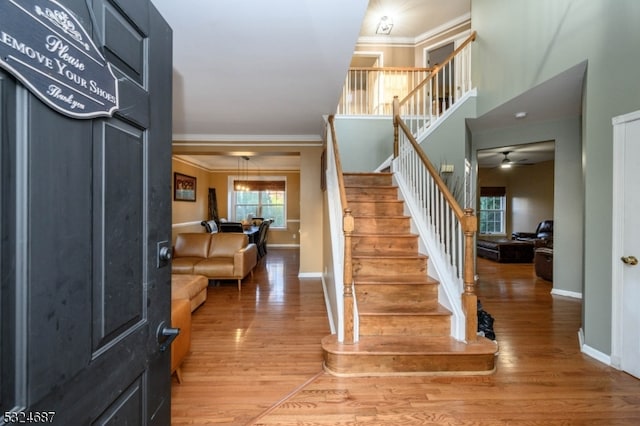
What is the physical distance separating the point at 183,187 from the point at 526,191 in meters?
9.55

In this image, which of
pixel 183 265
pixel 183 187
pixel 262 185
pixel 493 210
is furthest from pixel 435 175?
pixel 493 210

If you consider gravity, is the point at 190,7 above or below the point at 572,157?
above

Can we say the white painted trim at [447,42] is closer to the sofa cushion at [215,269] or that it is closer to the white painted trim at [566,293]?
the white painted trim at [566,293]

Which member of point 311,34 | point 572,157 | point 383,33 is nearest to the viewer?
point 311,34

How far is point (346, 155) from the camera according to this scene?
5156mm

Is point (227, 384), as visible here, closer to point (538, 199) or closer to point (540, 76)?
point (540, 76)

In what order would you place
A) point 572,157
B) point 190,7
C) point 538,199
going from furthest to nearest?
point 538,199 → point 572,157 → point 190,7

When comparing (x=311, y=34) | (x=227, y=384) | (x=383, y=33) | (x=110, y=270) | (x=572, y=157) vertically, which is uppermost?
(x=383, y=33)

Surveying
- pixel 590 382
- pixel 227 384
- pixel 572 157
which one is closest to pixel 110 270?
pixel 227 384

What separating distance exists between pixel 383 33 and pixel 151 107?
6827mm

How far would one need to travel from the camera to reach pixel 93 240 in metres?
0.69

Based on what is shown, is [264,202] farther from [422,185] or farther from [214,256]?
[422,185]

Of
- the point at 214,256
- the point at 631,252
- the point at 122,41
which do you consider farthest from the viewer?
the point at 214,256

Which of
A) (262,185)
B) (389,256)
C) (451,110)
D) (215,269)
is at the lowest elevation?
(215,269)
